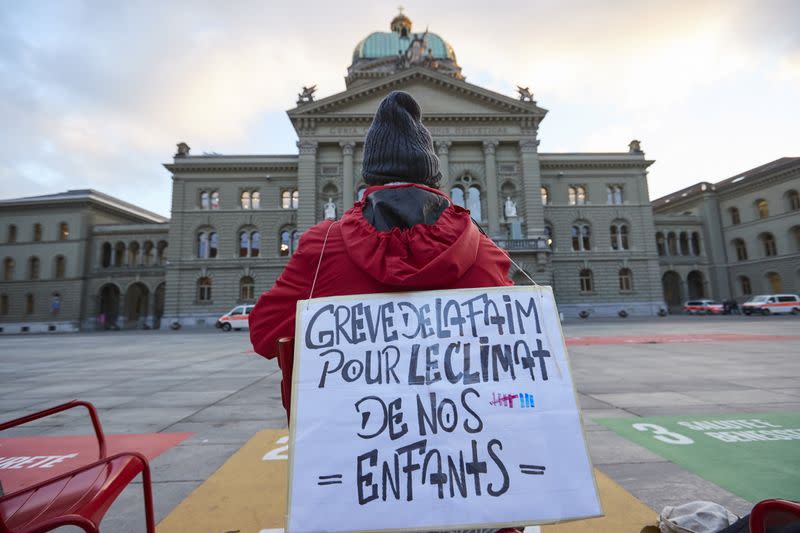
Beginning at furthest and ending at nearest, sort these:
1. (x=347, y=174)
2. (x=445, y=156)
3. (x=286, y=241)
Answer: (x=286, y=241) < (x=347, y=174) < (x=445, y=156)

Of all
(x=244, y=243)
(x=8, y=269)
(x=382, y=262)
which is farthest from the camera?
(x=8, y=269)

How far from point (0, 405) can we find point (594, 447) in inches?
315

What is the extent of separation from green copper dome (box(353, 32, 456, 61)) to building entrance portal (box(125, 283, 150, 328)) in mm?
34618

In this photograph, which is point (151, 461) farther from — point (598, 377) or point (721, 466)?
point (598, 377)

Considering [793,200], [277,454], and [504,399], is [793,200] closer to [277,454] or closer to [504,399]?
[277,454]

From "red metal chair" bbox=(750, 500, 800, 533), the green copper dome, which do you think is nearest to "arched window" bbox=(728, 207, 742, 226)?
the green copper dome

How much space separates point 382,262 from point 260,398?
5.64 m

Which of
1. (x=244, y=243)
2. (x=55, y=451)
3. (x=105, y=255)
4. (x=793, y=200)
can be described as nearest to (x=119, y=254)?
(x=105, y=255)

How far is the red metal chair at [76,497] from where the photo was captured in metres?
1.84

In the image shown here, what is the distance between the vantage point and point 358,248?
168cm

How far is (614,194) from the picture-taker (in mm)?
39750

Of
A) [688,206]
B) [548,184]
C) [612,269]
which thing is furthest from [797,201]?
[548,184]

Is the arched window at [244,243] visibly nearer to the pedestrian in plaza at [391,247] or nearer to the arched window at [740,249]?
the pedestrian in plaza at [391,247]

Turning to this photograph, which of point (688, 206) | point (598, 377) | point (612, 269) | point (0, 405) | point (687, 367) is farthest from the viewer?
point (688, 206)
